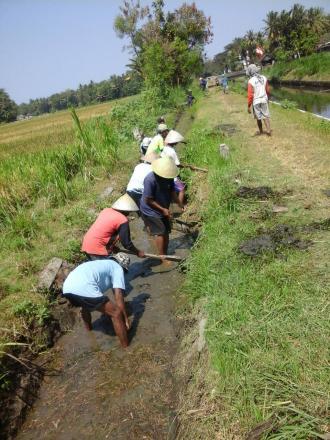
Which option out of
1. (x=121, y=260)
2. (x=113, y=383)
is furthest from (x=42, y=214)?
(x=113, y=383)

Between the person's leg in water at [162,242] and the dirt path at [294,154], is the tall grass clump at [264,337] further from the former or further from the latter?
the dirt path at [294,154]

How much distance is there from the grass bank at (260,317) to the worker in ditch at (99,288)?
0.87 meters

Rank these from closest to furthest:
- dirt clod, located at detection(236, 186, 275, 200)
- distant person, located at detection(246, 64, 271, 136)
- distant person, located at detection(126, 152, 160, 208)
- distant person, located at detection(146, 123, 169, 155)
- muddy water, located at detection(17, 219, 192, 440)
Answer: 1. muddy water, located at detection(17, 219, 192, 440)
2. dirt clod, located at detection(236, 186, 275, 200)
3. distant person, located at detection(126, 152, 160, 208)
4. distant person, located at detection(146, 123, 169, 155)
5. distant person, located at detection(246, 64, 271, 136)

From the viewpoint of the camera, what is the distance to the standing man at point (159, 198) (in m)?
5.47

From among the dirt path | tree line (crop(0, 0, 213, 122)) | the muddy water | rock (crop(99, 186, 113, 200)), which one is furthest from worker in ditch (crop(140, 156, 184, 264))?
tree line (crop(0, 0, 213, 122))

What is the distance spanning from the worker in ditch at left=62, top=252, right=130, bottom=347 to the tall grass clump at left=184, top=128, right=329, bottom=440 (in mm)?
985

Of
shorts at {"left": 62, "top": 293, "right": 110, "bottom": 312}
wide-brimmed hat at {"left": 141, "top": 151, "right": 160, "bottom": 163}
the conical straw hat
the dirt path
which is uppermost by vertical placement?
the conical straw hat

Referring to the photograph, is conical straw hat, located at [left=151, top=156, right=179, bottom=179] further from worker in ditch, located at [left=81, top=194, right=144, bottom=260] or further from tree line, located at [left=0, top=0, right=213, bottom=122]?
tree line, located at [left=0, top=0, right=213, bottom=122]

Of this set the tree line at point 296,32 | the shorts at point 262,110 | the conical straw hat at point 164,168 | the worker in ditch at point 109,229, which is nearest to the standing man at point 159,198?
the conical straw hat at point 164,168

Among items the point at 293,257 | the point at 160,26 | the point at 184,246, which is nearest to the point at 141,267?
the point at 184,246

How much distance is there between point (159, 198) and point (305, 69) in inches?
1184

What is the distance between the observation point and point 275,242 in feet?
14.9

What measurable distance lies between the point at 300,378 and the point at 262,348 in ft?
1.36

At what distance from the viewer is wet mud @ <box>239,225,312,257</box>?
14.4ft
